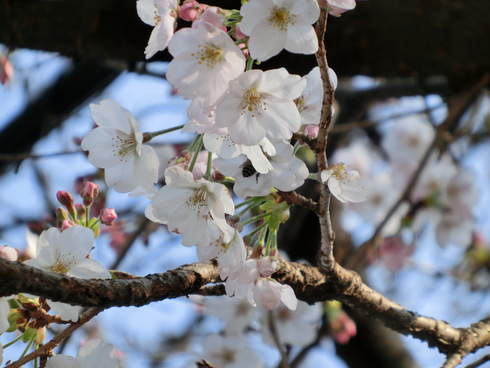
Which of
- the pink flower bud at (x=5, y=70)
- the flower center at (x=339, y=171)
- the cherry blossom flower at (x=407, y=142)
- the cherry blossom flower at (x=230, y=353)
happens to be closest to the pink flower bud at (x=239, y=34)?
the flower center at (x=339, y=171)

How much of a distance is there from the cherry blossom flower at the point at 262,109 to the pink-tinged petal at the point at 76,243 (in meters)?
0.30

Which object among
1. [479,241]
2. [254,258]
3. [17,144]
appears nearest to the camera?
[254,258]

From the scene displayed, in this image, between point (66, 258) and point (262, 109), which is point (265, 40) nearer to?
point (262, 109)

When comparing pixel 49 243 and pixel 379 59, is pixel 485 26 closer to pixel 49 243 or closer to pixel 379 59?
pixel 379 59

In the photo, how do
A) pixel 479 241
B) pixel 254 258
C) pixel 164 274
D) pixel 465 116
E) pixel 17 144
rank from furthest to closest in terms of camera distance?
pixel 479 241, pixel 465 116, pixel 17 144, pixel 254 258, pixel 164 274

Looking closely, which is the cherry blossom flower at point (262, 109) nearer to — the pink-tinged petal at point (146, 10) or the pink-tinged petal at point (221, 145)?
the pink-tinged petal at point (221, 145)

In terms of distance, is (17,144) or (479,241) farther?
(479,241)

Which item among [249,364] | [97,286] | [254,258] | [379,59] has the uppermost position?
[97,286]

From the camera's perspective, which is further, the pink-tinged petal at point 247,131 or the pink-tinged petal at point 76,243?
the pink-tinged petal at point 76,243

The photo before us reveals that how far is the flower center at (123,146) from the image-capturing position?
946 millimetres

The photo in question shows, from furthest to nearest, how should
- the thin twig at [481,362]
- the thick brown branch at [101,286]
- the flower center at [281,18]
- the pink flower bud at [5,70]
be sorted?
the pink flower bud at [5,70], the thin twig at [481,362], the flower center at [281,18], the thick brown branch at [101,286]

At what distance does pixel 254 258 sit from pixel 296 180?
146mm

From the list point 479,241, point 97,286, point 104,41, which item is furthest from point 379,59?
point 97,286

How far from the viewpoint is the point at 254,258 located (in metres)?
0.96
